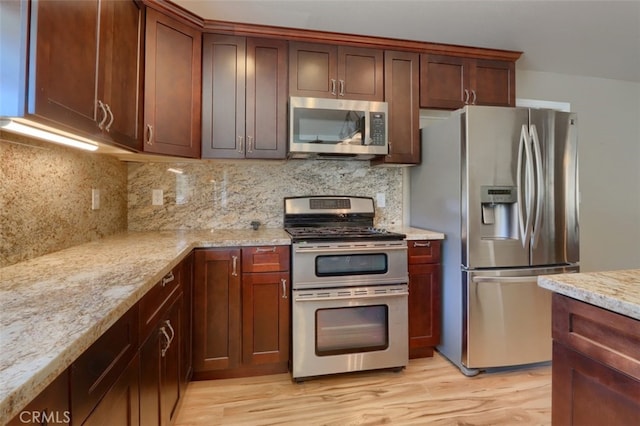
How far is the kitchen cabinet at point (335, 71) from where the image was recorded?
2264 millimetres

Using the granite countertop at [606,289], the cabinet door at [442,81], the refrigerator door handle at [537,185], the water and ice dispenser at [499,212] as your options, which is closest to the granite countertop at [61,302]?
the granite countertop at [606,289]

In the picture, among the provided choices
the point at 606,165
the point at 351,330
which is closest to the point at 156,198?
the point at 351,330

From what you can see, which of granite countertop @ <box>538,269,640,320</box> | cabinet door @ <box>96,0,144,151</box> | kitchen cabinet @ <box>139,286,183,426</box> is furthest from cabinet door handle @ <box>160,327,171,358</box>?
granite countertop @ <box>538,269,640,320</box>

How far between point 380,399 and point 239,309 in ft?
3.32

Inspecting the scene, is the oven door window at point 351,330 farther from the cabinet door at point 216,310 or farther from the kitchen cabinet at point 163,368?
the kitchen cabinet at point 163,368

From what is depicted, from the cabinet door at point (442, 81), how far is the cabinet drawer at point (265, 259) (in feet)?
5.31

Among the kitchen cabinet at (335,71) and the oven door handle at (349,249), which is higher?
the kitchen cabinet at (335,71)

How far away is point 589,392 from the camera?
91cm

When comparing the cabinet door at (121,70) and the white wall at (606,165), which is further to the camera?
the white wall at (606,165)

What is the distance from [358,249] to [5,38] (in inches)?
70.3

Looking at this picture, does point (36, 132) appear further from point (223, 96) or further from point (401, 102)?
point (401, 102)

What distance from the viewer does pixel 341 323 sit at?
203 centimetres

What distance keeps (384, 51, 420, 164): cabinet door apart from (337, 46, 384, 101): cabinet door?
0.06 meters

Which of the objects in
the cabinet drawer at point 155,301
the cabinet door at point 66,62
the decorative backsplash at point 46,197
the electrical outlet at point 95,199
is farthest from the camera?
the electrical outlet at point 95,199
